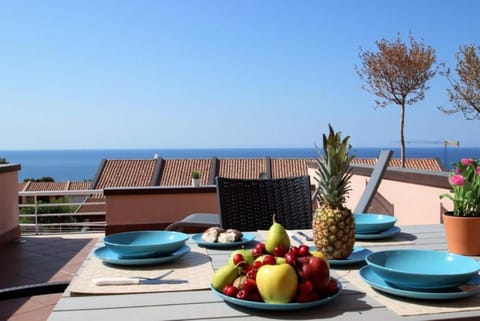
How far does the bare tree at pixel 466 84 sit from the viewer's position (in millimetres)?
7137

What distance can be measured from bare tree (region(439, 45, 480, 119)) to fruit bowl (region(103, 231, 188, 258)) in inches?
271

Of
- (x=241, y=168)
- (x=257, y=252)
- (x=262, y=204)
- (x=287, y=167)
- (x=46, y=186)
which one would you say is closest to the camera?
(x=257, y=252)

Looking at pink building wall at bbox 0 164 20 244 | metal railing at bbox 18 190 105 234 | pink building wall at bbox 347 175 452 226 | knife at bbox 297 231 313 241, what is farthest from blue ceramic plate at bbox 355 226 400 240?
pink building wall at bbox 0 164 20 244

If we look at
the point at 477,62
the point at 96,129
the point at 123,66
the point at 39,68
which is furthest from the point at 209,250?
the point at 96,129

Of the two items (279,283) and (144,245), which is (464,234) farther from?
(144,245)

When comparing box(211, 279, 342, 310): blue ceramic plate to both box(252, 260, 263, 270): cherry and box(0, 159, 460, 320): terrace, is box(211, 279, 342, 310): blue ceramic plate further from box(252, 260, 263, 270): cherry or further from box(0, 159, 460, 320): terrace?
box(0, 159, 460, 320): terrace

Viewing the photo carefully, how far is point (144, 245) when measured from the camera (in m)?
1.44

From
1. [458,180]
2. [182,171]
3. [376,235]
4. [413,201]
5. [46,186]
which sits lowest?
[46,186]

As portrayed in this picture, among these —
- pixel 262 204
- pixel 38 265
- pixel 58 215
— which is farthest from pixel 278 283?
pixel 58 215

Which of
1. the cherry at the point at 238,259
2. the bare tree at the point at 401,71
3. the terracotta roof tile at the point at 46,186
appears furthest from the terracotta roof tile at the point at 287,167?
the cherry at the point at 238,259

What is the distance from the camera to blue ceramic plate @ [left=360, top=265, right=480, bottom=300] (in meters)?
1.07

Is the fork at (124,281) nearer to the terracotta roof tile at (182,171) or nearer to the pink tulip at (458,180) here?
the pink tulip at (458,180)

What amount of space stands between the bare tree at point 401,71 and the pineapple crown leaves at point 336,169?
636cm

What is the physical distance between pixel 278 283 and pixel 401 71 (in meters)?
7.24
